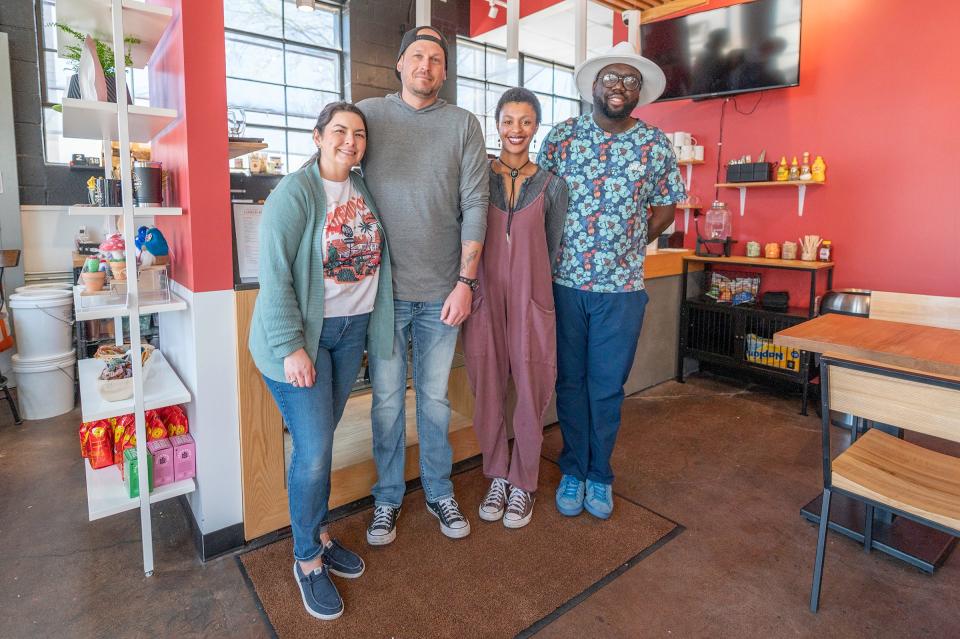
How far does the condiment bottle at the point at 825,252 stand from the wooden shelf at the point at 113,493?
3.88 meters

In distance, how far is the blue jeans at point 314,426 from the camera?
162cm

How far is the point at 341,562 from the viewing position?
185 centimetres

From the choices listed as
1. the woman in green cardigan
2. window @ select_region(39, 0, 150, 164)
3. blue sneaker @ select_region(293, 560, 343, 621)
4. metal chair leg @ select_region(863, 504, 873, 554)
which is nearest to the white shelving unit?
the woman in green cardigan

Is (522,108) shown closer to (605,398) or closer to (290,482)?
(605,398)

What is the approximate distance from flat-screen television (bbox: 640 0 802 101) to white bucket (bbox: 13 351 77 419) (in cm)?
455

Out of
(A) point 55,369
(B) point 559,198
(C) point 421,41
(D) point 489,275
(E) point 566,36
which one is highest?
(E) point 566,36

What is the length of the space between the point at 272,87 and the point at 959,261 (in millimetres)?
5609

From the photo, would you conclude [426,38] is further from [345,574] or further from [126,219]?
[345,574]

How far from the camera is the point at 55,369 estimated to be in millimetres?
3453

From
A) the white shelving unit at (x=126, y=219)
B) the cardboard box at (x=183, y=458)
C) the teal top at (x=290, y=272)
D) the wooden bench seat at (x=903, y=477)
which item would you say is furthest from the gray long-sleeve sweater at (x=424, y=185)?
the wooden bench seat at (x=903, y=477)

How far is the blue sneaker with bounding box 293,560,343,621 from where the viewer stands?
166 cm

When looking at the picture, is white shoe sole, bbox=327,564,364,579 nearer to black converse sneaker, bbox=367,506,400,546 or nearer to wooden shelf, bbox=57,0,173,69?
black converse sneaker, bbox=367,506,400,546

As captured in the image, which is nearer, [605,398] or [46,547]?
[46,547]

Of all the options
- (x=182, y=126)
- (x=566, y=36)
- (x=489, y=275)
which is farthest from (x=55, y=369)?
(x=566, y=36)
